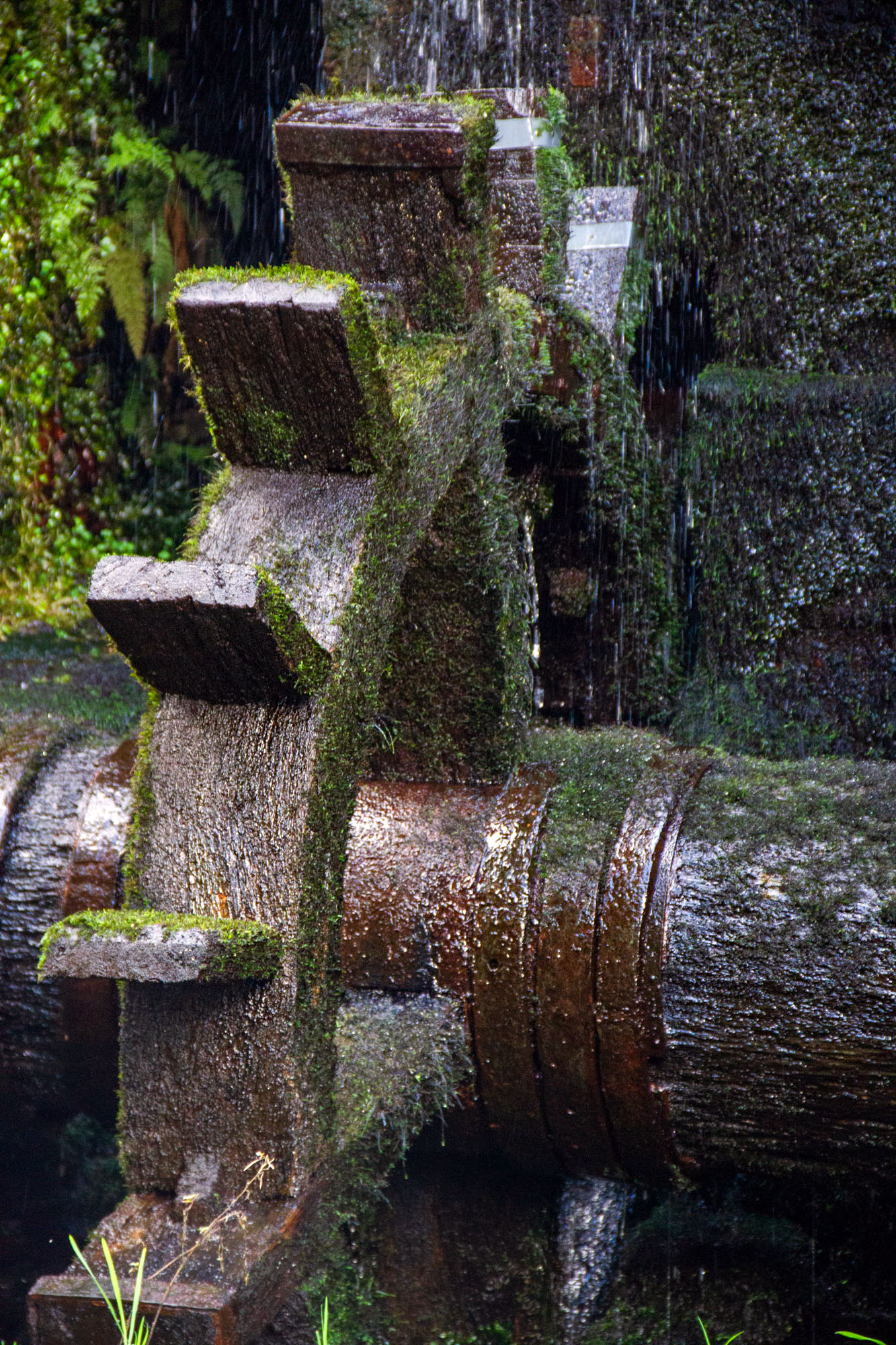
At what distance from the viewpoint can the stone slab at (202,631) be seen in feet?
7.11

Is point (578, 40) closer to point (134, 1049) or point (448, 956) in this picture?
point (448, 956)

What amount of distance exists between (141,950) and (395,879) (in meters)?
0.74

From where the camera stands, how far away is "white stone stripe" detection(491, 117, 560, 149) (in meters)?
3.53

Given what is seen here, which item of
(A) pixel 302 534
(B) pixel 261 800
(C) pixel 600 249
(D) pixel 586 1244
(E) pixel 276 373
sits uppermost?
(C) pixel 600 249

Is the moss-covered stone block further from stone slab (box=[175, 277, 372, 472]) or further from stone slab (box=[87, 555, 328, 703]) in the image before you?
stone slab (box=[87, 555, 328, 703])

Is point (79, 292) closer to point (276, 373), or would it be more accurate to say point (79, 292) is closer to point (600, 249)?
point (600, 249)

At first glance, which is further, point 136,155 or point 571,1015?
point 136,155

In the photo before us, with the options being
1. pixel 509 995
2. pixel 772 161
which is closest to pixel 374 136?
pixel 509 995

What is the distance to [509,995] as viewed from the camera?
8.32 ft

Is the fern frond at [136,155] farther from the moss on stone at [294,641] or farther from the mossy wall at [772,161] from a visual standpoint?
the moss on stone at [294,641]

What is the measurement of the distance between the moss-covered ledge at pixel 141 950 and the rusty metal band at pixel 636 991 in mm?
743

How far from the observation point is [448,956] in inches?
103

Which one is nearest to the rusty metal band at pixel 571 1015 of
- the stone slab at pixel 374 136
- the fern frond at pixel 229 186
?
the stone slab at pixel 374 136

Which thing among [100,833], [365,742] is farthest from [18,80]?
[365,742]
